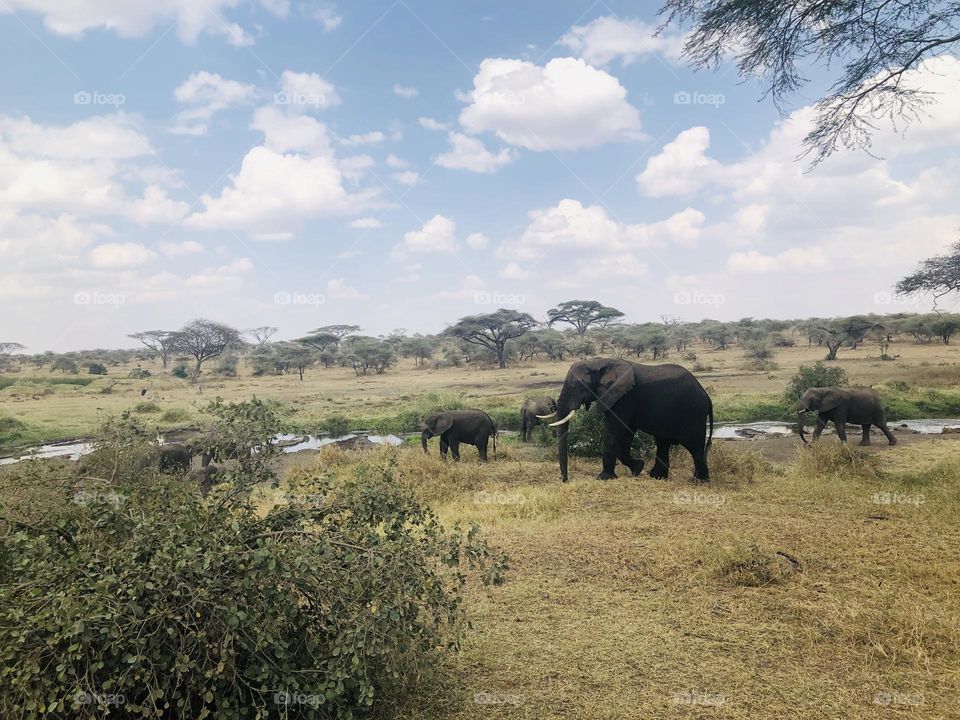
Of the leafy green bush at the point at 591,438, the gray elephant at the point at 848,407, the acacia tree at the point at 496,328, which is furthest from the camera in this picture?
the acacia tree at the point at 496,328

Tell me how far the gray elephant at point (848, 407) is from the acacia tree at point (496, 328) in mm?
36246

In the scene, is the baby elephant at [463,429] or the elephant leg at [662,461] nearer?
the elephant leg at [662,461]

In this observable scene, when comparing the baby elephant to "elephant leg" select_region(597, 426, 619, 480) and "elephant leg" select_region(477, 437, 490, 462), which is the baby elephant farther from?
"elephant leg" select_region(597, 426, 619, 480)

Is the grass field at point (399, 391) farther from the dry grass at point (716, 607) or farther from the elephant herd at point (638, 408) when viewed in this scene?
the dry grass at point (716, 607)

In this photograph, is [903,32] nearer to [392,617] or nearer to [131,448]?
[392,617]

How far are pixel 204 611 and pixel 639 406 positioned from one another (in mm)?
8881

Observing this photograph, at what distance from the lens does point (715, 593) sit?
555cm

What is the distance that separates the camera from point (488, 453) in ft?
49.7

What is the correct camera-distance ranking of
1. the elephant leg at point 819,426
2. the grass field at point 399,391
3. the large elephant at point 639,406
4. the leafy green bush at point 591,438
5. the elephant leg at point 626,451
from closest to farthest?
the large elephant at point 639,406
the elephant leg at point 626,451
the leafy green bush at point 591,438
the elephant leg at point 819,426
the grass field at point 399,391

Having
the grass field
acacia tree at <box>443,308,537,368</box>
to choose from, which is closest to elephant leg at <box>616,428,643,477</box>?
the grass field

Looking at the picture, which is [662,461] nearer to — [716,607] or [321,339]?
[716,607]

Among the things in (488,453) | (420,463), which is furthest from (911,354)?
(420,463)

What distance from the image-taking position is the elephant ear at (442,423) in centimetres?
1444

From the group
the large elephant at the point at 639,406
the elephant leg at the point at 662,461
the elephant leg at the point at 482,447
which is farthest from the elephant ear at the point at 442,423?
the elephant leg at the point at 662,461
